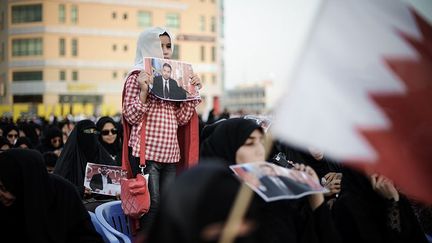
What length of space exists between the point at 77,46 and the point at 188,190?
137ft

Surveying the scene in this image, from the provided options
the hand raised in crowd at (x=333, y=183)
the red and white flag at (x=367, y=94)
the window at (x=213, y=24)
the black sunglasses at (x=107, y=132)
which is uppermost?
the window at (x=213, y=24)

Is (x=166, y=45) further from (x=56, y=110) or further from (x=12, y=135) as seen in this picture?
(x=56, y=110)

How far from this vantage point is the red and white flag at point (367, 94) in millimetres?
A: 1963

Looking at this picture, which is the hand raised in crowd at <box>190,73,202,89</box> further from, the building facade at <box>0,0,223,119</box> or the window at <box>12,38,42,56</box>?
the window at <box>12,38,42,56</box>

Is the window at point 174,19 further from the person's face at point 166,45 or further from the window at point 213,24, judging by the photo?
the person's face at point 166,45

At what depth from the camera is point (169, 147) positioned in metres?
4.33

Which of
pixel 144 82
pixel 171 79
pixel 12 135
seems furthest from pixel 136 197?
pixel 12 135

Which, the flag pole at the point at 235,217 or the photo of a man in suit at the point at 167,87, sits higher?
the photo of a man in suit at the point at 167,87

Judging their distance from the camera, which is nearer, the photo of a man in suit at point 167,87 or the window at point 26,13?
the photo of a man in suit at point 167,87

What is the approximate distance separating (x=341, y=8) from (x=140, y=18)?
41.7 meters

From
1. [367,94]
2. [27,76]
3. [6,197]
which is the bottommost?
Answer: [6,197]

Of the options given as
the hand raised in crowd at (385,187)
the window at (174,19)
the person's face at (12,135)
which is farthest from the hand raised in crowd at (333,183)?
the window at (174,19)

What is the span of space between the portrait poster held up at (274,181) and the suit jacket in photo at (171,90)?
1.94 metres

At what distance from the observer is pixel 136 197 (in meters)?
4.10
